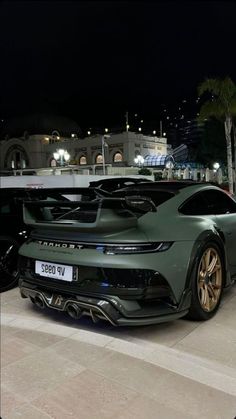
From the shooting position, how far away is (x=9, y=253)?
446 centimetres

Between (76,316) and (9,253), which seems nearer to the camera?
(76,316)

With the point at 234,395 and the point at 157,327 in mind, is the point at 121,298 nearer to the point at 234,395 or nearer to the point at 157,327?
the point at 157,327

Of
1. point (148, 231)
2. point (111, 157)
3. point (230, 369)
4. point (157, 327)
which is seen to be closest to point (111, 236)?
point (148, 231)

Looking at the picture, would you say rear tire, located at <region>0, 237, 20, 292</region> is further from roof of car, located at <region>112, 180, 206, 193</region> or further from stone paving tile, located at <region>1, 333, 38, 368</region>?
roof of car, located at <region>112, 180, 206, 193</region>

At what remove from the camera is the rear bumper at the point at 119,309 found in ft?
8.75

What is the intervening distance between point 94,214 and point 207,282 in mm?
1127

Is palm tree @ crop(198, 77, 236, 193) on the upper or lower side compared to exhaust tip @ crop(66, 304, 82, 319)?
upper

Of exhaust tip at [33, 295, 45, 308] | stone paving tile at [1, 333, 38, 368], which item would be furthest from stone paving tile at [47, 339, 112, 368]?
exhaust tip at [33, 295, 45, 308]

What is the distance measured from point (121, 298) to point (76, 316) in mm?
420

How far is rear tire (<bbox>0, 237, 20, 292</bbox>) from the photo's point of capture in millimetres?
4410

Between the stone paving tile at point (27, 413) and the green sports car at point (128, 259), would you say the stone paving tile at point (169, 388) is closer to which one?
the green sports car at point (128, 259)

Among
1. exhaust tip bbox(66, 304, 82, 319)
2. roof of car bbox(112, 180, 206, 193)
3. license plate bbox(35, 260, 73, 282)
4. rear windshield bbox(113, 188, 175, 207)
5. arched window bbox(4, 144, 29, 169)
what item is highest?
arched window bbox(4, 144, 29, 169)

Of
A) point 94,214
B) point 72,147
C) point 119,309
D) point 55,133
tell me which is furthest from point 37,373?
point 55,133

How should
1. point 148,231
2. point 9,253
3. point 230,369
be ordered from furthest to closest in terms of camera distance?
1. point 9,253
2. point 148,231
3. point 230,369
